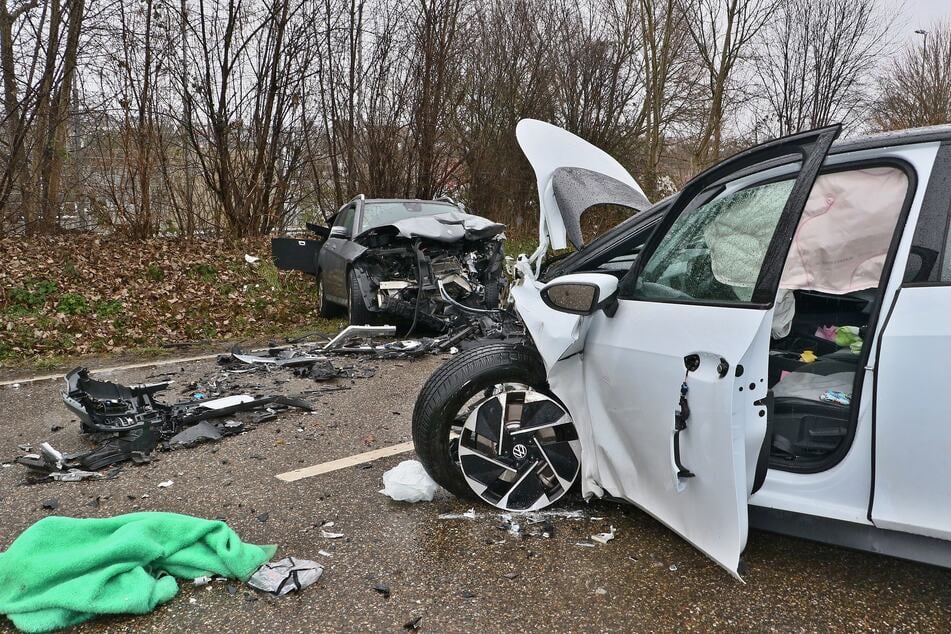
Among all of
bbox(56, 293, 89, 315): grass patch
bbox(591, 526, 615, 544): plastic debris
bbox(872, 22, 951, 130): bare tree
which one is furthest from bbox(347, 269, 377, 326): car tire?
bbox(872, 22, 951, 130): bare tree

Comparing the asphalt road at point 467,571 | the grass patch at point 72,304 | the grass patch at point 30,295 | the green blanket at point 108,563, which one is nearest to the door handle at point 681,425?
the asphalt road at point 467,571

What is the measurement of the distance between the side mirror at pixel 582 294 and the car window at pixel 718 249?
12 centimetres

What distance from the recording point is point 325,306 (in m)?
9.35

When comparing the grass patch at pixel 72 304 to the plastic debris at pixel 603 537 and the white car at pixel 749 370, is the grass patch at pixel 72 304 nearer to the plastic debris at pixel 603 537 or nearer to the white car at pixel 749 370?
the white car at pixel 749 370

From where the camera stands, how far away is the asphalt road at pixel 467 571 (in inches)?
88.7

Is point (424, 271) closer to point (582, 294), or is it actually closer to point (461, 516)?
point (461, 516)

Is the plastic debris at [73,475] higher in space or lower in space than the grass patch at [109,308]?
lower

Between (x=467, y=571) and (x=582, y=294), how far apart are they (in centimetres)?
115

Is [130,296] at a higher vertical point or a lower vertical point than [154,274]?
lower

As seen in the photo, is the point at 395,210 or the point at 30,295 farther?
the point at 395,210

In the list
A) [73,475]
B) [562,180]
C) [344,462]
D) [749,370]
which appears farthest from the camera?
[344,462]

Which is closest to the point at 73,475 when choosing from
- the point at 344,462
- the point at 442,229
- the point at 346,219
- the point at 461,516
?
the point at 344,462

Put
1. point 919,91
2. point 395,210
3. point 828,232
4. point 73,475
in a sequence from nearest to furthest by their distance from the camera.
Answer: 1. point 828,232
2. point 73,475
3. point 395,210
4. point 919,91

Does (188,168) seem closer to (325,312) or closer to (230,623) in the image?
(325,312)
